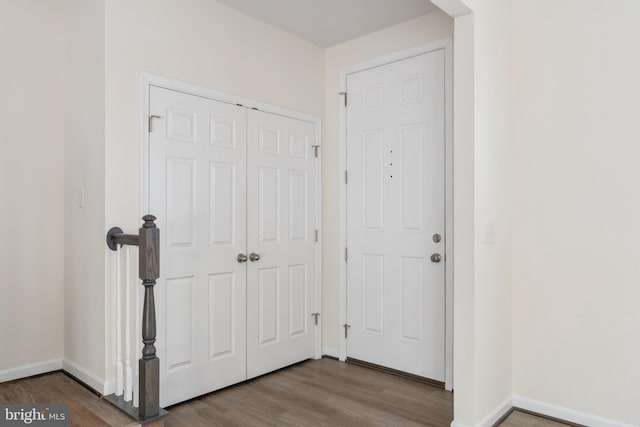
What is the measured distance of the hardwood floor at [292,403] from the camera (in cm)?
237

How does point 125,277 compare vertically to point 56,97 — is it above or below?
below

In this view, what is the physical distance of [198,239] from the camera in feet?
9.19

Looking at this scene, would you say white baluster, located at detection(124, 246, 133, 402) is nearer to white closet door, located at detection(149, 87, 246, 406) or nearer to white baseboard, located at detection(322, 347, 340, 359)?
white closet door, located at detection(149, 87, 246, 406)

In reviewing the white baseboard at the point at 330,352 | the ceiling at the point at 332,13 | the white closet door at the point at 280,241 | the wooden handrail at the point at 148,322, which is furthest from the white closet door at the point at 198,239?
the white baseboard at the point at 330,352
